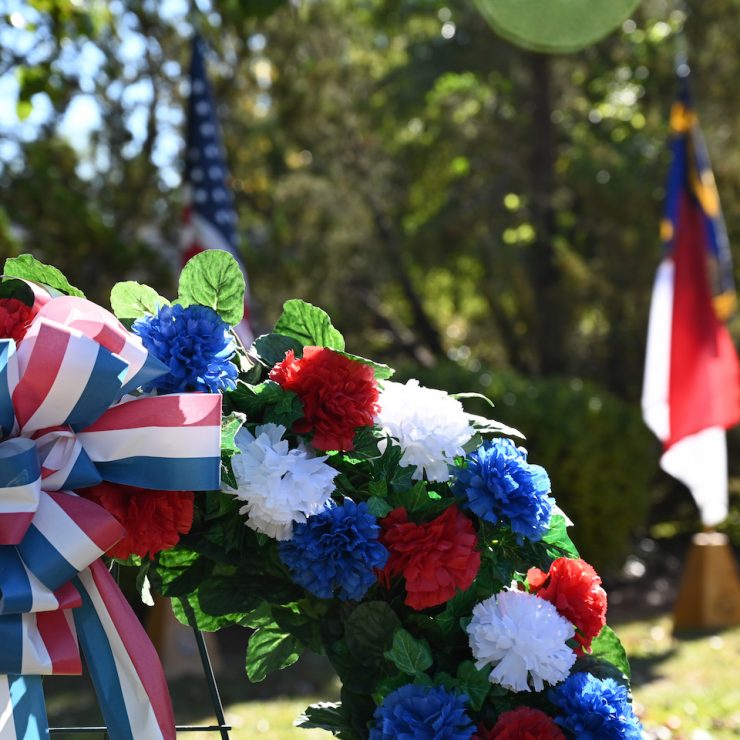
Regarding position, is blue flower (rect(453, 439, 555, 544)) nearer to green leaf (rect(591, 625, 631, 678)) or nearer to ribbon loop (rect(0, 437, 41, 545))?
green leaf (rect(591, 625, 631, 678))

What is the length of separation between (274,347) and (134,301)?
0.25 metres

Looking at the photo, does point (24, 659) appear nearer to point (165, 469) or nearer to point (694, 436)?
point (165, 469)

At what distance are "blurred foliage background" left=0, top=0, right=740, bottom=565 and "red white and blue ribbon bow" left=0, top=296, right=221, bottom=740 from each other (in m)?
4.49

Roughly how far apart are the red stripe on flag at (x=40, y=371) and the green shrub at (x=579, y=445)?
19.7 feet

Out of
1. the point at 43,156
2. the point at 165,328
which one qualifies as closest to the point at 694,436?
the point at 43,156

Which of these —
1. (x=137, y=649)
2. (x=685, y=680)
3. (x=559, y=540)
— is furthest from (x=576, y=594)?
(x=685, y=680)

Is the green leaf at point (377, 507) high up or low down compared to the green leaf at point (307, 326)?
down

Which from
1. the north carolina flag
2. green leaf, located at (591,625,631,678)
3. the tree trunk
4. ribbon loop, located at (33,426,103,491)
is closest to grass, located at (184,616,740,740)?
the north carolina flag

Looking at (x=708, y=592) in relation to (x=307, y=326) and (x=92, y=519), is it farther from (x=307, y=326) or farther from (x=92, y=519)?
(x=92, y=519)

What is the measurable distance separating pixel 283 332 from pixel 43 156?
6.31 meters

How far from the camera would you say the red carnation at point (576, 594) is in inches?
62.2

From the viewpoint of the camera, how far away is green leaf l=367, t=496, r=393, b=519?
60.8 inches

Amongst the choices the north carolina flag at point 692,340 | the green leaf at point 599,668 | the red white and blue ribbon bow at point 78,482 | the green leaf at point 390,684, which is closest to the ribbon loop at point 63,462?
the red white and blue ribbon bow at point 78,482

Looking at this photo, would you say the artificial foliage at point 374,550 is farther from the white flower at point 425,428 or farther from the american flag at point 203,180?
the american flag at point 203,180
